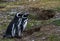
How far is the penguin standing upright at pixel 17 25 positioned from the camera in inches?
368

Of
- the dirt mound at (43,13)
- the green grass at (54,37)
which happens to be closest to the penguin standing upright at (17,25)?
the green grass at (54,37)

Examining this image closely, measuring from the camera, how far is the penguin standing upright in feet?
30.7

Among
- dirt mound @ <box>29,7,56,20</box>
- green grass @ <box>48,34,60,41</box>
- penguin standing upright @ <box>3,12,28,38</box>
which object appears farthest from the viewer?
dirt mound @ <box>29,7,56,20</box>

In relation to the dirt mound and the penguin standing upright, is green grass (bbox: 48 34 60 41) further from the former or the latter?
the dirt mound

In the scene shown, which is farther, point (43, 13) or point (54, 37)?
point (43, 13)

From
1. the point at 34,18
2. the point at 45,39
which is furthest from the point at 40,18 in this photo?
the point at 45,39

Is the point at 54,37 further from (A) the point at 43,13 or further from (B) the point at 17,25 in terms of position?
(A) the point at 43,13

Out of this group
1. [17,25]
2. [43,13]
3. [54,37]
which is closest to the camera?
[54,37]

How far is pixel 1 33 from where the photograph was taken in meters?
10.1

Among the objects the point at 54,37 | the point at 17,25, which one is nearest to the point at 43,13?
the point at 17,25

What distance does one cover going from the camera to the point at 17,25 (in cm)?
941

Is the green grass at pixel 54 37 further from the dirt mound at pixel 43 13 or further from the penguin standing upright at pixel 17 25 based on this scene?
the dirt mound at pixel 43 13

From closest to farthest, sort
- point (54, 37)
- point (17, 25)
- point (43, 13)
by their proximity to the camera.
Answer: point (54, 37) < point (17, 25) < point (43, 13)

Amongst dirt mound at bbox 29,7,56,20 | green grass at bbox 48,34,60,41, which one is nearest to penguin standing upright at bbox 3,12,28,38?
green grass at bbox 48,34,60,41
